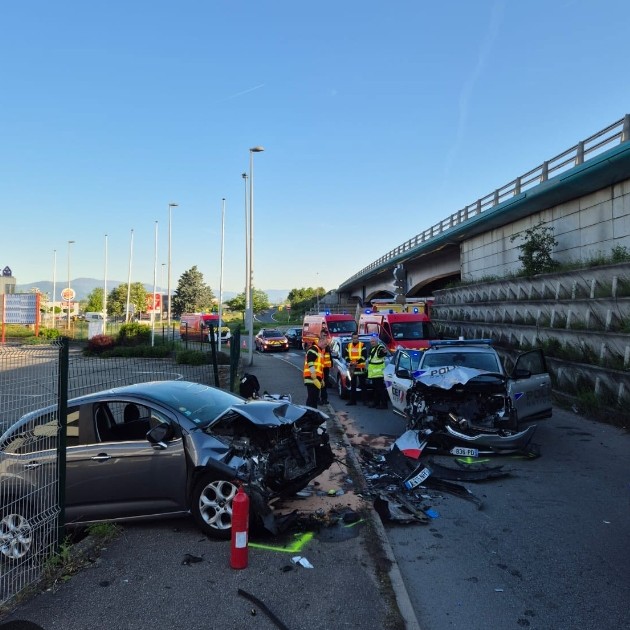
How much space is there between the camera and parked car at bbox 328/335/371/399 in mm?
14078

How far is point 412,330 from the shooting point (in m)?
18.3

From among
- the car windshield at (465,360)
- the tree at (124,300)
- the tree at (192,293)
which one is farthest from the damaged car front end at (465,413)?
the tree at (124,300)

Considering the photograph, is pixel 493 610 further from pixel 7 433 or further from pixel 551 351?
pixel 551 351

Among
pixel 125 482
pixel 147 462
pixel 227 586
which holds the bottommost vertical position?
pixel 227 586

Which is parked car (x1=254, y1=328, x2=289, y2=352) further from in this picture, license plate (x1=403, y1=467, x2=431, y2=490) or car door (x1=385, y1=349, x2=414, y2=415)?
license plate (x1=403, y1=467, x2=431, y2=490)

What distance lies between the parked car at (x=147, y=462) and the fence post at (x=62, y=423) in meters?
0.11

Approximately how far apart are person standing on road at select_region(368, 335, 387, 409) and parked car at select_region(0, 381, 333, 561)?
7043 millimetres

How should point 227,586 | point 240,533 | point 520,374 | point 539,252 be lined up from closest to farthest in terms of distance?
point 227,586, point 240,533, point 520,374, point 539,252

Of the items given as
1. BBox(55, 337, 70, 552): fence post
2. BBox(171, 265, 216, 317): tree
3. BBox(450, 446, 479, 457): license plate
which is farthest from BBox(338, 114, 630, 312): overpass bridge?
BBox(171, 265, 216, 317): tree

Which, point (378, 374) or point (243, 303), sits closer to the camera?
point (378, 374)

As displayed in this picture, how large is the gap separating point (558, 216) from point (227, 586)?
18145mm

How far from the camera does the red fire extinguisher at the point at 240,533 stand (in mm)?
4191

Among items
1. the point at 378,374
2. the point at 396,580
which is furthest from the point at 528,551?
the point at 378,374

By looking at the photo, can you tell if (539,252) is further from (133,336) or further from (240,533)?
(133,336)
